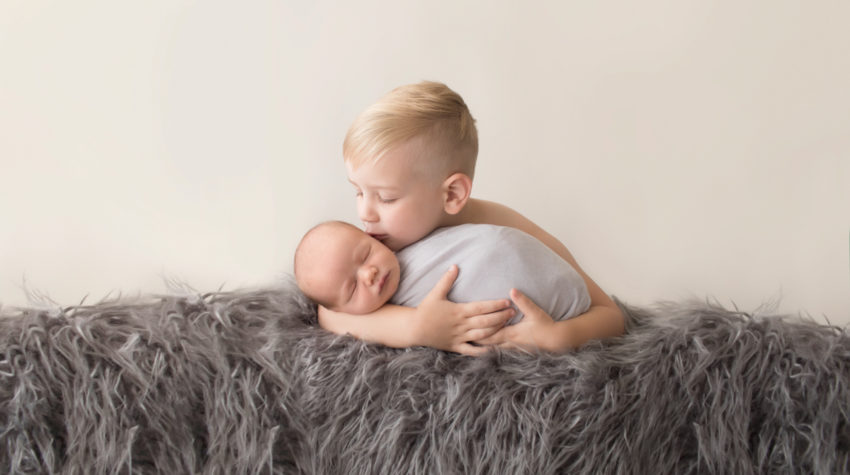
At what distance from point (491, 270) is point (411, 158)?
0.25m

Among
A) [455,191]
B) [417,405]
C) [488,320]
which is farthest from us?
[455,191]

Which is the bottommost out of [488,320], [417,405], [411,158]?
[417,405]

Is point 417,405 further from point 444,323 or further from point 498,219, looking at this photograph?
point 498,219

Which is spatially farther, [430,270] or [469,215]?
[469,215]

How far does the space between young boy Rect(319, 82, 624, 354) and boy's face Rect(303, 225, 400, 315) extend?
35 mm

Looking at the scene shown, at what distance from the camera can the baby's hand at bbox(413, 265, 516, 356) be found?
4.65 ft

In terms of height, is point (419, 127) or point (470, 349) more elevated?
point (419, 127)

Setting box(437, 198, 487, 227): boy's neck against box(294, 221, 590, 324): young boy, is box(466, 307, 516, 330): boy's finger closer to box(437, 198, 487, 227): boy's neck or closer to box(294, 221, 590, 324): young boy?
box(294, 221, 590, 324): young boy

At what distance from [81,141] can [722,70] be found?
78.3 inches

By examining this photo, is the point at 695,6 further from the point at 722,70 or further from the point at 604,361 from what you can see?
the point at 604,361

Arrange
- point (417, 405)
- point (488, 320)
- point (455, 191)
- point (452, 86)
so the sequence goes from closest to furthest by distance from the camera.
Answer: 1. point (417, 405)
2. point (488, 320)
3. point (455, 191)
4. point (452, 86)

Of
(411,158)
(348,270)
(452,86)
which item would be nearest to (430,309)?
(348,270)

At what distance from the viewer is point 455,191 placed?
59.8 inches

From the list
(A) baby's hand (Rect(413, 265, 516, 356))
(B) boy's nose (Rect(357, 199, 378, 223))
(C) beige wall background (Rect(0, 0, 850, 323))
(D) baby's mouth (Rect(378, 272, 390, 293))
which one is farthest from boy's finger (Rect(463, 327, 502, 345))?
(C) beige wall background (Rect(0, 0, 850, 323))
